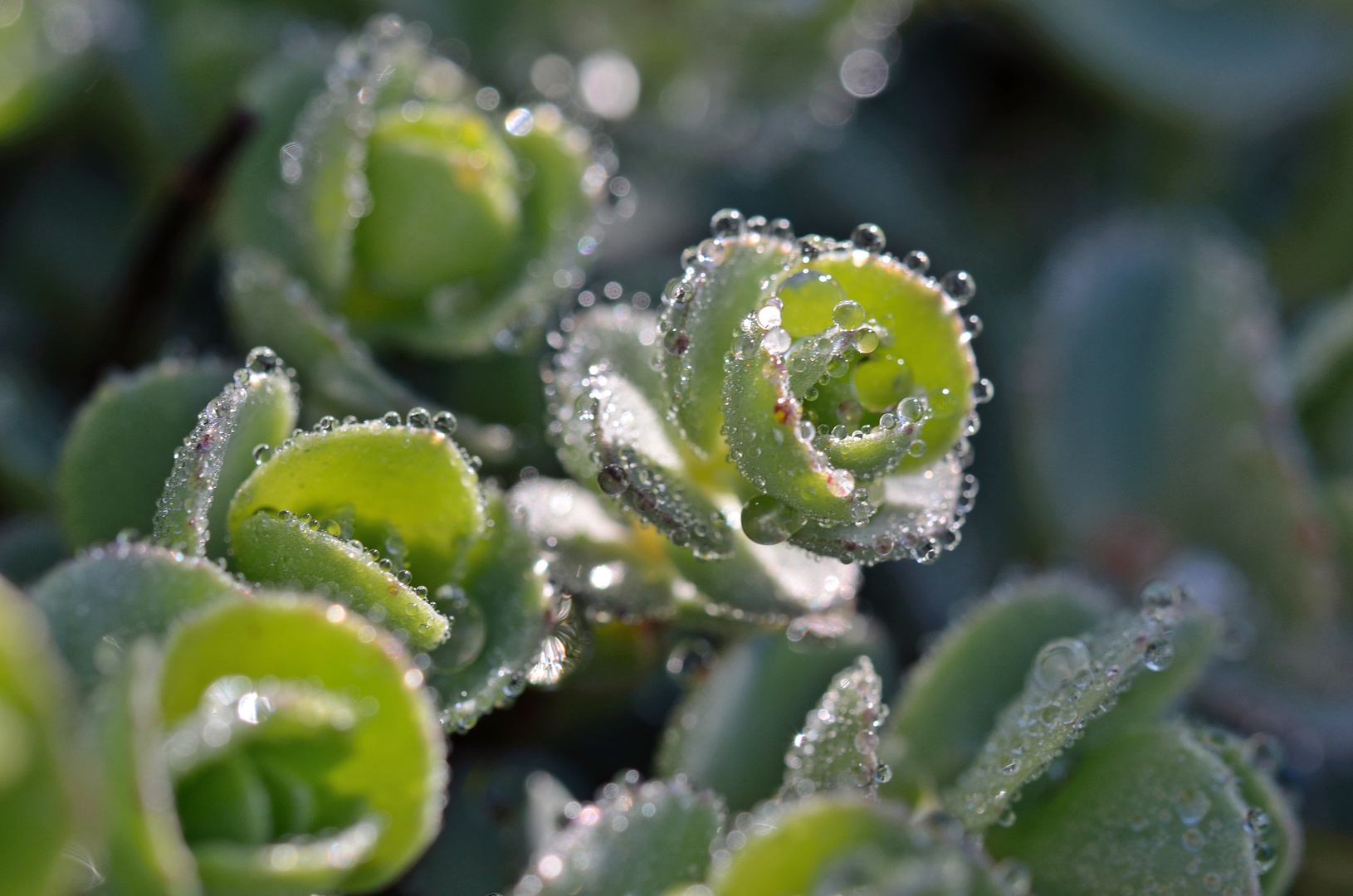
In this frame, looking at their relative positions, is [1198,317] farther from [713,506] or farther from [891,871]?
[891,871]

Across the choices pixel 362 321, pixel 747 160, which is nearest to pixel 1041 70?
pixel 747 160

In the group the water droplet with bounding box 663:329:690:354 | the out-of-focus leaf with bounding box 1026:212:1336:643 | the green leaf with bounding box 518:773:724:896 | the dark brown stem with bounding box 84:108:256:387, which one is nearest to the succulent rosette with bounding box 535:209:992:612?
the water droplet with bounding box 663:329:690:354

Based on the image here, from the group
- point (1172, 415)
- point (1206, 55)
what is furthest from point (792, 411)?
point (1206, 55)

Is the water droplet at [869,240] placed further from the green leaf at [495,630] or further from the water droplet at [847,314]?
the green leaf at [495,630]

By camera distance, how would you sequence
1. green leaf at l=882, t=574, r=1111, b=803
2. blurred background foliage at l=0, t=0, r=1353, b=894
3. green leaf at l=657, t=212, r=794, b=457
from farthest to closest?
blurred background foliage at l=0, t=0, r=1353, b=894 → green leaf at l=882, t=574, r=1111, b=803 → green leaf at l=657, t=212, r=794, b=457

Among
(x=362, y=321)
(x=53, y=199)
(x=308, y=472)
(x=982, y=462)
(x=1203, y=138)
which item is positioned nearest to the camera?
(x=308, y=472)

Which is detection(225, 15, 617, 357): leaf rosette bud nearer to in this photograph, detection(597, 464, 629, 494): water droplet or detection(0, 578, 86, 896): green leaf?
detection(597, 464, 629, 494): water droplet

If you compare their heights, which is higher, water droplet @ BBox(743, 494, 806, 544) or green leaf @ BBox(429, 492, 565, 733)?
water droplet @ BBox(743, 494, 806, 544)
